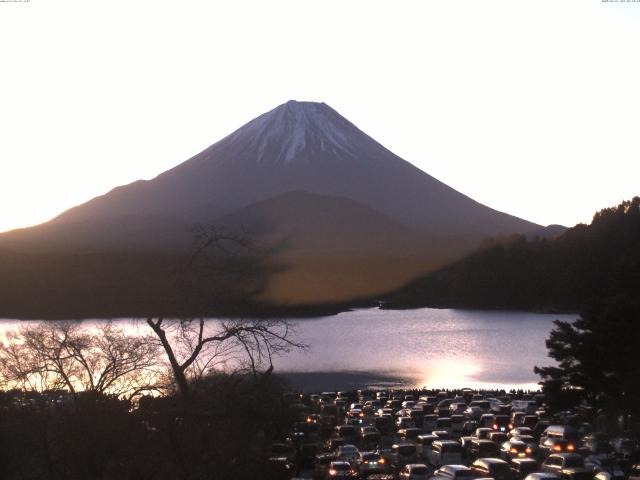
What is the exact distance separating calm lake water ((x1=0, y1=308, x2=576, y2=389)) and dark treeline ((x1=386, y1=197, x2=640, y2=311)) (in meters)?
2.04

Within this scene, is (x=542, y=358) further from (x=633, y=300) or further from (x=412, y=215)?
(x=412, y=215)

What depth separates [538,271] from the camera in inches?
1826

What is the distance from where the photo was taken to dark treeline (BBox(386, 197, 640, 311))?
140 feet

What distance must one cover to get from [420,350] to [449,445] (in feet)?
68.5

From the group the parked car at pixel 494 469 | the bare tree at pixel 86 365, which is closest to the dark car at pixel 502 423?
the parked car at pixel 494 469

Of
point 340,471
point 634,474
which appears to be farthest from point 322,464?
point 634,474

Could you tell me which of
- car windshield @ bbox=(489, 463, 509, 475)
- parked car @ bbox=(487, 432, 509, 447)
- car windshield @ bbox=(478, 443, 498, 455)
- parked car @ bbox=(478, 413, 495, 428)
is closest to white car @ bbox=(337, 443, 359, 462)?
car windshield @ bbox=(478, 443, 498, 455)

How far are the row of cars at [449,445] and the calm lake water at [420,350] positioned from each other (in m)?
4.29

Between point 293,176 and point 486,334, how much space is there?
56.2 meters

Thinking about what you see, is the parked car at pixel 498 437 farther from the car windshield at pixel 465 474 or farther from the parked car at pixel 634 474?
the parked car at pixel 634 474

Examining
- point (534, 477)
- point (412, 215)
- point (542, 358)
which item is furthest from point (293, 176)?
point (534, 477)

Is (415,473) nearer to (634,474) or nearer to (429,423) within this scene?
Result: (634,474)

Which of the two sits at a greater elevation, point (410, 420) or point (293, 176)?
point (293, 176)

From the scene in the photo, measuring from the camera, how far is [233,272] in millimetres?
4254
